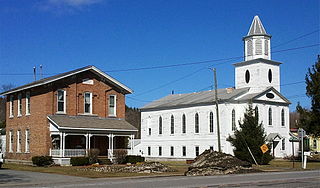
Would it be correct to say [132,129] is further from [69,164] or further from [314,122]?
[314,122]

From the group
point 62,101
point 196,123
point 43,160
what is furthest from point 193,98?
point 43,160

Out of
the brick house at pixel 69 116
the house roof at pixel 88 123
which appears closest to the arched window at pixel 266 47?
the brick house at pixel 69 116

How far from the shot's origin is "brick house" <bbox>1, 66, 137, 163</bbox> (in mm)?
41844

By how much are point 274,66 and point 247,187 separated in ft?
173

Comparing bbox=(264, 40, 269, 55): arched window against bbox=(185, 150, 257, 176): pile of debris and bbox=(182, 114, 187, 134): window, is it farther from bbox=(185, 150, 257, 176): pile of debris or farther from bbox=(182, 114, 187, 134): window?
bbox=(185, 150, 257, 176): pile of debris

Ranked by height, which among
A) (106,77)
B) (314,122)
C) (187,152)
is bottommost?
(187,152)

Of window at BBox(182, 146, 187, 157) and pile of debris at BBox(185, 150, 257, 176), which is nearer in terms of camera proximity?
pile of debris at BBox(185, 150, 257, 176)

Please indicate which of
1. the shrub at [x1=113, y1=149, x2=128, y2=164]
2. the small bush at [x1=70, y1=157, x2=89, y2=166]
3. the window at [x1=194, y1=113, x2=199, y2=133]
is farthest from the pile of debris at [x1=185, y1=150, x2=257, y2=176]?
the window at [x1=194, y1=113, x2=199, y2=133]

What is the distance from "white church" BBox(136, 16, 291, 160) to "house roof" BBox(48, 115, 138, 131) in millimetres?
22694

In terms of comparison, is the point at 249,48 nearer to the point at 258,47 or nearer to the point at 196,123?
the point at 258,47

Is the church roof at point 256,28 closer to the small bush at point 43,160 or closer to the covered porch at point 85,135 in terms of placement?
the covered porch at point 85,135

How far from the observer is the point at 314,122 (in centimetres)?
5419

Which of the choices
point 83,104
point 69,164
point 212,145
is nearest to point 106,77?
point 83,104

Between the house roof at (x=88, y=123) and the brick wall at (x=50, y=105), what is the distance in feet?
2.16
